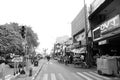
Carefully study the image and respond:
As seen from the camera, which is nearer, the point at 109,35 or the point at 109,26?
the point at 109,35

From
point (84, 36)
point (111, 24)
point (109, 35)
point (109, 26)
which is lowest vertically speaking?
point (109, 35)

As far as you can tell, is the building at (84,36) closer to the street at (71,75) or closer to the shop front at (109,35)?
the shop front at (109,35)

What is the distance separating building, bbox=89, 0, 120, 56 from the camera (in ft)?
70.8

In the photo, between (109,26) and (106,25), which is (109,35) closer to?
(109,26)

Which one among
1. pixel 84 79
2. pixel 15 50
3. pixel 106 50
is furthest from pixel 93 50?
pixel 84 79

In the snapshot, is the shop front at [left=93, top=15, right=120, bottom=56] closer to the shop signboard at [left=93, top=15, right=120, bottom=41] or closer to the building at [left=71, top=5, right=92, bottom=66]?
the shop signboard at [left=93, top=15, right=120, bottom=41]

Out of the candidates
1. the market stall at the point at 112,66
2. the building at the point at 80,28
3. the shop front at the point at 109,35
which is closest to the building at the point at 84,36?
the building at the point at 80,28

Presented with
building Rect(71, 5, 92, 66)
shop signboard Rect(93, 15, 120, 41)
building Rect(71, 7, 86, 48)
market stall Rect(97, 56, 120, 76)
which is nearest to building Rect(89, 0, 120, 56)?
shop signboard Rect(93, 15, 120, 41)

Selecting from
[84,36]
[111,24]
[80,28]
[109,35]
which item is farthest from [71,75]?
[80,28]

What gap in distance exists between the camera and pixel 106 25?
77.9ft

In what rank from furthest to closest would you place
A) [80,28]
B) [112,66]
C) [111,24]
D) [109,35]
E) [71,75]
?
[80,28]
[109,35]
[111,24]
[71,75]
[112,66]

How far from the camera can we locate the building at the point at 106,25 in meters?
21.6

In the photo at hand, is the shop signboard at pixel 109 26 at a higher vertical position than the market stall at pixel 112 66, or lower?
higher

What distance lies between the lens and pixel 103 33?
24531 millimetres
